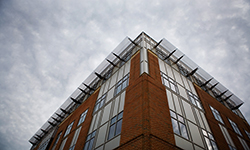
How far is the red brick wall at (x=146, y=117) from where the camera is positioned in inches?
306

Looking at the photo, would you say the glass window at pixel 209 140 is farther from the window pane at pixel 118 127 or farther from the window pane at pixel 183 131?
the window pane at pixel 118 127

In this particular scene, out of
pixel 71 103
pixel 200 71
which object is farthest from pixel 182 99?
pixel 71 103

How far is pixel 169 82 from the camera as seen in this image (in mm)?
14102

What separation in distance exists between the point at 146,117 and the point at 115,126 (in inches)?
134

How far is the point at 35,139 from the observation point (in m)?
35.2

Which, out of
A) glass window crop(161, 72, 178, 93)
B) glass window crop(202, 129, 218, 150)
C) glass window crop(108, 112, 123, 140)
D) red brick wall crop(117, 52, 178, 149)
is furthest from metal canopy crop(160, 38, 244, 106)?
glass window crop(108, 112, 123, 140)

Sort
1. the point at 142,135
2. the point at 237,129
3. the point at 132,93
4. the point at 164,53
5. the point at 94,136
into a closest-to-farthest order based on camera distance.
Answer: the point at 142,135 < the point at 132,93 < the point at 94,136 < the point at 237,129 < the point at 164,53

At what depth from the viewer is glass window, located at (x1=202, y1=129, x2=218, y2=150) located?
10872mm

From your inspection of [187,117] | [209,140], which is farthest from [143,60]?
[209,140]

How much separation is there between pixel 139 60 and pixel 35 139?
36.4 metres

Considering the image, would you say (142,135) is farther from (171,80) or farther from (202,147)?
(171,80)

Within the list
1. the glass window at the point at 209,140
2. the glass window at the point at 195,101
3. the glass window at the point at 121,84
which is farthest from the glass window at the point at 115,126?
the glass window at the point at 195,101

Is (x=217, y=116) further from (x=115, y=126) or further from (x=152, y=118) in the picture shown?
(x=115, y=126)

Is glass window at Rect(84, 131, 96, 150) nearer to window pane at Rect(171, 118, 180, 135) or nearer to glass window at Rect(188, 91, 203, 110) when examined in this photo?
window pane at Rect(171, 118, 180, 135)
